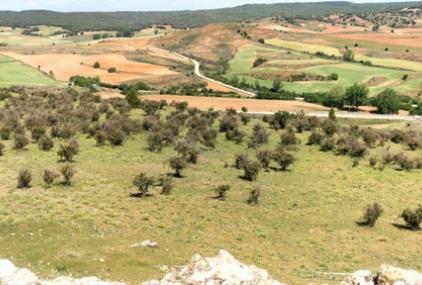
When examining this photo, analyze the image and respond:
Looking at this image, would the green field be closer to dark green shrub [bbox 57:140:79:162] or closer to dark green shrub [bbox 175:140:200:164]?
dark green shrub [bbox 175:140:200:164]

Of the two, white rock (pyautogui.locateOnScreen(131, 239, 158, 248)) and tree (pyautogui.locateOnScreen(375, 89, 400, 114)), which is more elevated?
white rock (pyautogui.locateOnScreen(131, 239, 158, 248))

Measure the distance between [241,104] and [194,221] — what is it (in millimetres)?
71444

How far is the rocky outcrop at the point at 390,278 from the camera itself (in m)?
17.7

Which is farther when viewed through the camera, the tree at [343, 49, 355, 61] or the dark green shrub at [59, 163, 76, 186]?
the tree at [343, 49, 355, 61]

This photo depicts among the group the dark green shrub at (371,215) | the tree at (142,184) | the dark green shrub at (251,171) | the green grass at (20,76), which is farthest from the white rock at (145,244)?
the green grass at (20,76)

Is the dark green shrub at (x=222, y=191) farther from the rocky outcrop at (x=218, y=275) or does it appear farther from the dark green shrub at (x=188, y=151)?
the rocky outcrop at (x=218, y=275)

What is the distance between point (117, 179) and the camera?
42938 millimetres

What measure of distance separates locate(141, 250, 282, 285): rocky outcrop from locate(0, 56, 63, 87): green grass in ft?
341

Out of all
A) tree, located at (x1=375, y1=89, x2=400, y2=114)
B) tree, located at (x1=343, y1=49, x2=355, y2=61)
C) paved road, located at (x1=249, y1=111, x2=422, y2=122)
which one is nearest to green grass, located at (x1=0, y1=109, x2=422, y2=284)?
paved road, located at (x1=249, y1=111, x2=422, y2=122)

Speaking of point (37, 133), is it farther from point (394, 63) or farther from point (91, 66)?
point (394, 63)

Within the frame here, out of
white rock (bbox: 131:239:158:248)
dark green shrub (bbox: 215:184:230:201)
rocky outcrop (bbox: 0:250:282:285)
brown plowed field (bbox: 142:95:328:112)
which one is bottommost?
brown plowed field (bbox: 142:95:328:112)

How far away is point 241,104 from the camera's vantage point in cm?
10356

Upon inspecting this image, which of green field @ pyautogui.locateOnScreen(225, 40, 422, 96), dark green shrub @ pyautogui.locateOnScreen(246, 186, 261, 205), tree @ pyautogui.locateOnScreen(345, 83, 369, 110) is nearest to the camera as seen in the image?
dark green shrub @ pyautogui.locateOnScreen(246, 186, 261, 205)

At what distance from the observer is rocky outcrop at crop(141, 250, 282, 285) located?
18.4 meters
